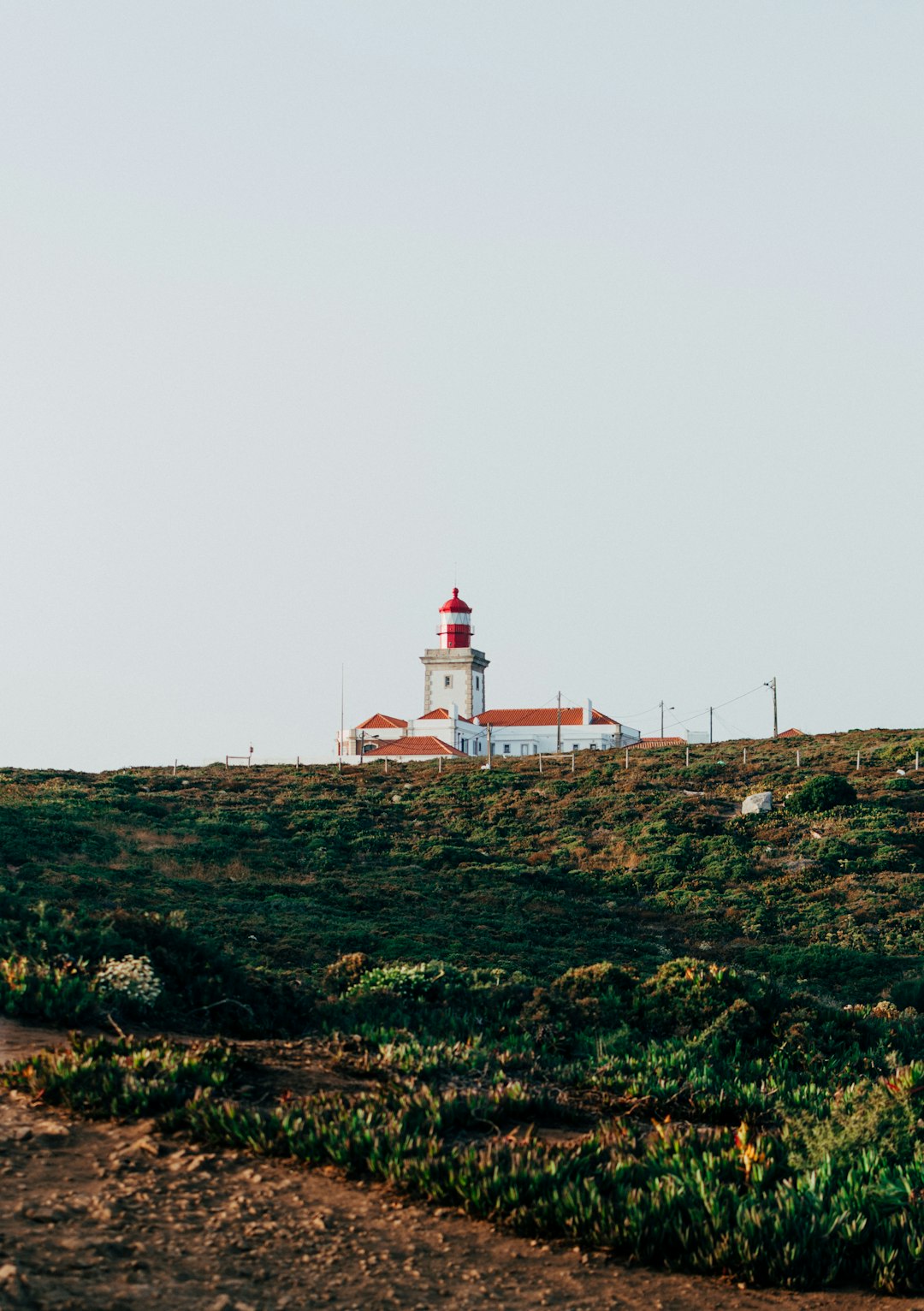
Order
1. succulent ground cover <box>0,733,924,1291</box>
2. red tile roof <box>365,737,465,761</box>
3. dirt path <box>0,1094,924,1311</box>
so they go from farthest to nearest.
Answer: red tile roof <box>365,737,465,761</box> → succulent ground cover <box>0,733,924,1291</box> → dirt path <box>0,1094,924,1311</box>

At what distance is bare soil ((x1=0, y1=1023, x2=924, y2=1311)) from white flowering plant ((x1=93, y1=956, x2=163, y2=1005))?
133 inches

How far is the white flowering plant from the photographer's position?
37.7 ft

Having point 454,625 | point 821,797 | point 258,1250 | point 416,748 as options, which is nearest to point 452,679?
point 454,625

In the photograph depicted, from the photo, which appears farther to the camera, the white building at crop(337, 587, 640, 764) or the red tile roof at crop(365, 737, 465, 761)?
the white building at crop(337, 587, 640, 764)

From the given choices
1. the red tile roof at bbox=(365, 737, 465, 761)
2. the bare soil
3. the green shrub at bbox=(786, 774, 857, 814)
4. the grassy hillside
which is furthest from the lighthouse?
the bare soil

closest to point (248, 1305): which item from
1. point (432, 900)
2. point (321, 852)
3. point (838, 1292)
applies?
point (838, 1292)

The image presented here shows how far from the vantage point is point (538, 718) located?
96000 mm

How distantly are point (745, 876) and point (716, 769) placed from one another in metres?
20.2

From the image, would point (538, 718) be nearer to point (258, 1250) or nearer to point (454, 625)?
point (454, 625)

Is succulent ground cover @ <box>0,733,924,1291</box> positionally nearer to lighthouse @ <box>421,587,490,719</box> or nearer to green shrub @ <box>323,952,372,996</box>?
green shrub @ <box>323,952,372,996</box>

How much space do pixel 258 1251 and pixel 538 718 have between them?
89607 millimetres

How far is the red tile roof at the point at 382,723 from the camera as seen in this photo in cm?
9375

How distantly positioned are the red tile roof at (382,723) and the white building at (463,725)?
7 cm

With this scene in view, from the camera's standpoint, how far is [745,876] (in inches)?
1361
